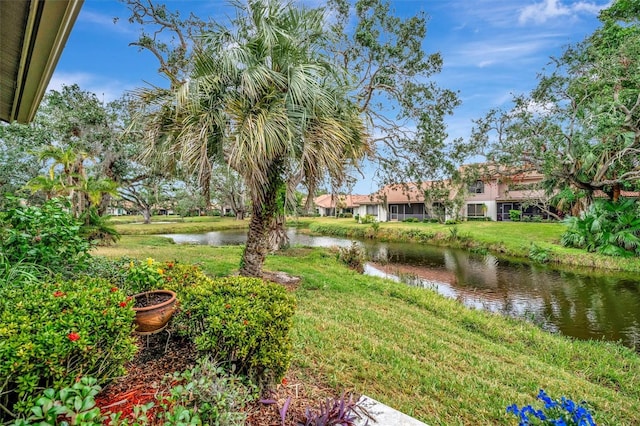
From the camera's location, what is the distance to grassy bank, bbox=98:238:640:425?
116 inches

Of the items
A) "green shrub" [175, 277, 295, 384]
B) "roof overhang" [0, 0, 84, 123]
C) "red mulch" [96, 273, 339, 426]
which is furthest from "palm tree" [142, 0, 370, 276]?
"red mulch" [96, 273, 339, 426]

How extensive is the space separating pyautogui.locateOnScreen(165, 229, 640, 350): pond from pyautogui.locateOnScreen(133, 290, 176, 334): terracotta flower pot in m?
→ 7.98

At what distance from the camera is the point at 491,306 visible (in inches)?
326

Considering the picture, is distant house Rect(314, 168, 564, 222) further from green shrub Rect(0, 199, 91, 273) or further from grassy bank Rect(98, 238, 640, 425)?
green shrub Rect(0, 199, 91, 273)

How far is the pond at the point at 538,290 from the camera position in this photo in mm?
7012

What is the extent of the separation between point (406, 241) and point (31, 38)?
2147 cm

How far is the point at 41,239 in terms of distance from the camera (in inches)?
134

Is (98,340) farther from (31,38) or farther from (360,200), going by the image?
(360,200)

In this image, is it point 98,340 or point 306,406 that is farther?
point 306,406

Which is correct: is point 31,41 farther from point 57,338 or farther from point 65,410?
point 65,410

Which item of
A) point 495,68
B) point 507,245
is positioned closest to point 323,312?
point 495,68

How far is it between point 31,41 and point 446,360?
532 centimetres

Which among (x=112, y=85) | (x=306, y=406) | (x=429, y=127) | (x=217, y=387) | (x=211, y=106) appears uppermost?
(x=112, y=85)

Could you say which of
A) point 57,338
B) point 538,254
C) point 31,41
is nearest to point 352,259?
point 538,254
